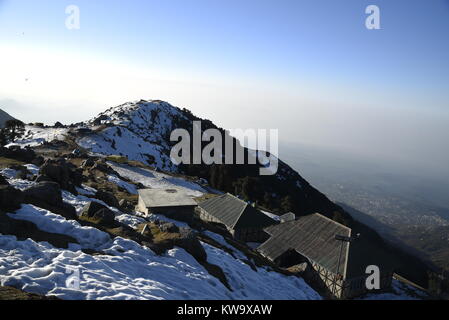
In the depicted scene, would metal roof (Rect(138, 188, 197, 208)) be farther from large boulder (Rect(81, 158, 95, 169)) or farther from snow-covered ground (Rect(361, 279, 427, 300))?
large boulder (Rect(81, 158, 95, 169))

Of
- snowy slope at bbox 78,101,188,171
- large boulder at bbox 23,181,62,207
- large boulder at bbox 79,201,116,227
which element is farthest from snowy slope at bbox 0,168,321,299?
snowy slope at bbox 78,101,188,171

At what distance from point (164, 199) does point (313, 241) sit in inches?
849

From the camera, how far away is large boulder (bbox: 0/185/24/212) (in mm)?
17703

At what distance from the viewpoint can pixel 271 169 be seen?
528 ft

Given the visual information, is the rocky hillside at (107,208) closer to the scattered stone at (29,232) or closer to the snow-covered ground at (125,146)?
→ the scattered stone at (29,232)

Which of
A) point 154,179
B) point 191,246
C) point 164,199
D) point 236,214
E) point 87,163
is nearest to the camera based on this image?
point 191,246

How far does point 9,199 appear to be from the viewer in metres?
18.0

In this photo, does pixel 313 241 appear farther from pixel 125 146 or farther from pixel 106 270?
pixel 125 146

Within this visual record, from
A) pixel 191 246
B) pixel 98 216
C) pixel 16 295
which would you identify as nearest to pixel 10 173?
pixel 98 216

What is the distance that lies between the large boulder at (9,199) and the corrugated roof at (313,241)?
3137 cm

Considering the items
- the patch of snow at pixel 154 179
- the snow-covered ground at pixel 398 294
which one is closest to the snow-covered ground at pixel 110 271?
the snow-covered ground at pixel 398 294

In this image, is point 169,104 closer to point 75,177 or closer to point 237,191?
point 237,191
